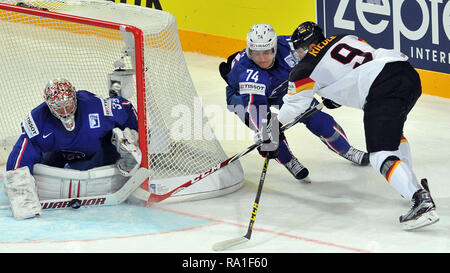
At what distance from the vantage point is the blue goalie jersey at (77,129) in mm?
4641

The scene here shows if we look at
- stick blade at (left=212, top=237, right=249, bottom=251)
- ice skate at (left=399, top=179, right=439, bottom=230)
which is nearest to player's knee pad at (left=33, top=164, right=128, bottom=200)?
stick blade at (left=212, top=237, right=249, bottom=251)

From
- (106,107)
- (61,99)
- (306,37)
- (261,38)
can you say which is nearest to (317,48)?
(306,37)

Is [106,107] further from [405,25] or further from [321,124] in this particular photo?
[405,25]

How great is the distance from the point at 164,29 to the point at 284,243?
133 cm

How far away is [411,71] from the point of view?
14.1 feet

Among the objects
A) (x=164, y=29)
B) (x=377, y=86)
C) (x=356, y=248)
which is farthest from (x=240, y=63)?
(x=356, y=248)

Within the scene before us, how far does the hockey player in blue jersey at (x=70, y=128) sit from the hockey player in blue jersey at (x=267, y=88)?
0.63m

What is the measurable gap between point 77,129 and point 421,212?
1.71 metres

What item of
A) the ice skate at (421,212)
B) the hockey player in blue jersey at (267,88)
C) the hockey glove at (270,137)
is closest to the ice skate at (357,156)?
the hockey player in blue jersey at (267,88)

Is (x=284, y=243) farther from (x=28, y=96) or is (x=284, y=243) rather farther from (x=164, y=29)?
(x=28, y=96)

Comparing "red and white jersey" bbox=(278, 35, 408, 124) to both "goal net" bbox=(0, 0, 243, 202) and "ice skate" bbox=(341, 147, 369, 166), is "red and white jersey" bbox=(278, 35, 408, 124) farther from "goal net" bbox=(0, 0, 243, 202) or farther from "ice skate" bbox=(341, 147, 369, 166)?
"ice skate" bbox=(341, 147, 369, 166)

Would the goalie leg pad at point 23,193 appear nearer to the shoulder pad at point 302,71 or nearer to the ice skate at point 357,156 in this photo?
the shoulder pad at point 302,71

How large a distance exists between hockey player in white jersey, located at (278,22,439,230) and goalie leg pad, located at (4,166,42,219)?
127 centimetres

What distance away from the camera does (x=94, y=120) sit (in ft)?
15.4
